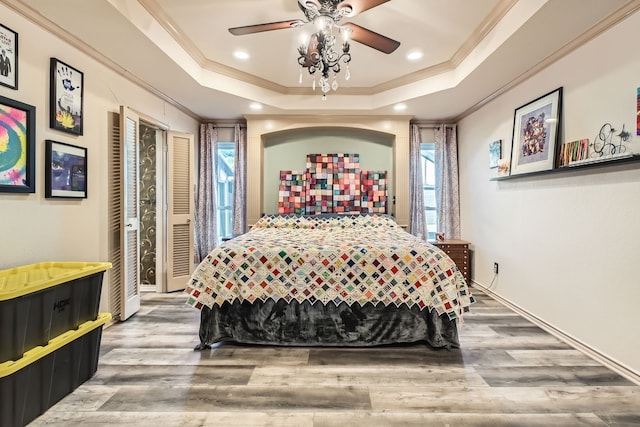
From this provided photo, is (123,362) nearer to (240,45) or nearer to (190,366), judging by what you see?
(190,366)

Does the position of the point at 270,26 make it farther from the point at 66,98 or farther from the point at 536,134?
the point at 536,134

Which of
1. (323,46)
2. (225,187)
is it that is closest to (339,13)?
(323,46)

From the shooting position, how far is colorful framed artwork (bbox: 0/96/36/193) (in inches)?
76.4

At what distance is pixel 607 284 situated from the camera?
2.20 metres

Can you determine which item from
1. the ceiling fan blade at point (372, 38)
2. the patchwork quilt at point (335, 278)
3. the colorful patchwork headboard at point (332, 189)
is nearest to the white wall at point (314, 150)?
the colorful patchwork headboard at point (332, 189)

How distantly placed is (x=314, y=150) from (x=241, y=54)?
1823 millimetres

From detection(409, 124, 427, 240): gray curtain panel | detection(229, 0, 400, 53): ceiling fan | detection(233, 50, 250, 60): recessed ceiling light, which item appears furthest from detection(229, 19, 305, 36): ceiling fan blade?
detection(409, 124, 427, 240): gray curtain panel

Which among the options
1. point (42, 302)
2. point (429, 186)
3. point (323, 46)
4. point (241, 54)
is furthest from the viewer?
point (429, 186)

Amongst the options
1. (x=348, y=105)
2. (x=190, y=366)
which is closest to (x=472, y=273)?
(x=348, y=105)

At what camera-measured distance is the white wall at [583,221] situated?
2047 millimetres

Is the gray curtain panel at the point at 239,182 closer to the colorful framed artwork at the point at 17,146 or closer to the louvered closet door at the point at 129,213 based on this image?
the louvered closet door at the point at 129,213

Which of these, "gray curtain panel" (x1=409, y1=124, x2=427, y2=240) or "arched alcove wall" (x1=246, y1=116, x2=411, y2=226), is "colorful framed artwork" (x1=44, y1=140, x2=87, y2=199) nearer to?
"arched alcove wall" (x1=246, y1=116, x2=411, y2=226)

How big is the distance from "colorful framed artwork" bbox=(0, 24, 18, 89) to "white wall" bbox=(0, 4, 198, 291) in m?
0.04

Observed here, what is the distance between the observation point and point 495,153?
3.65 m
